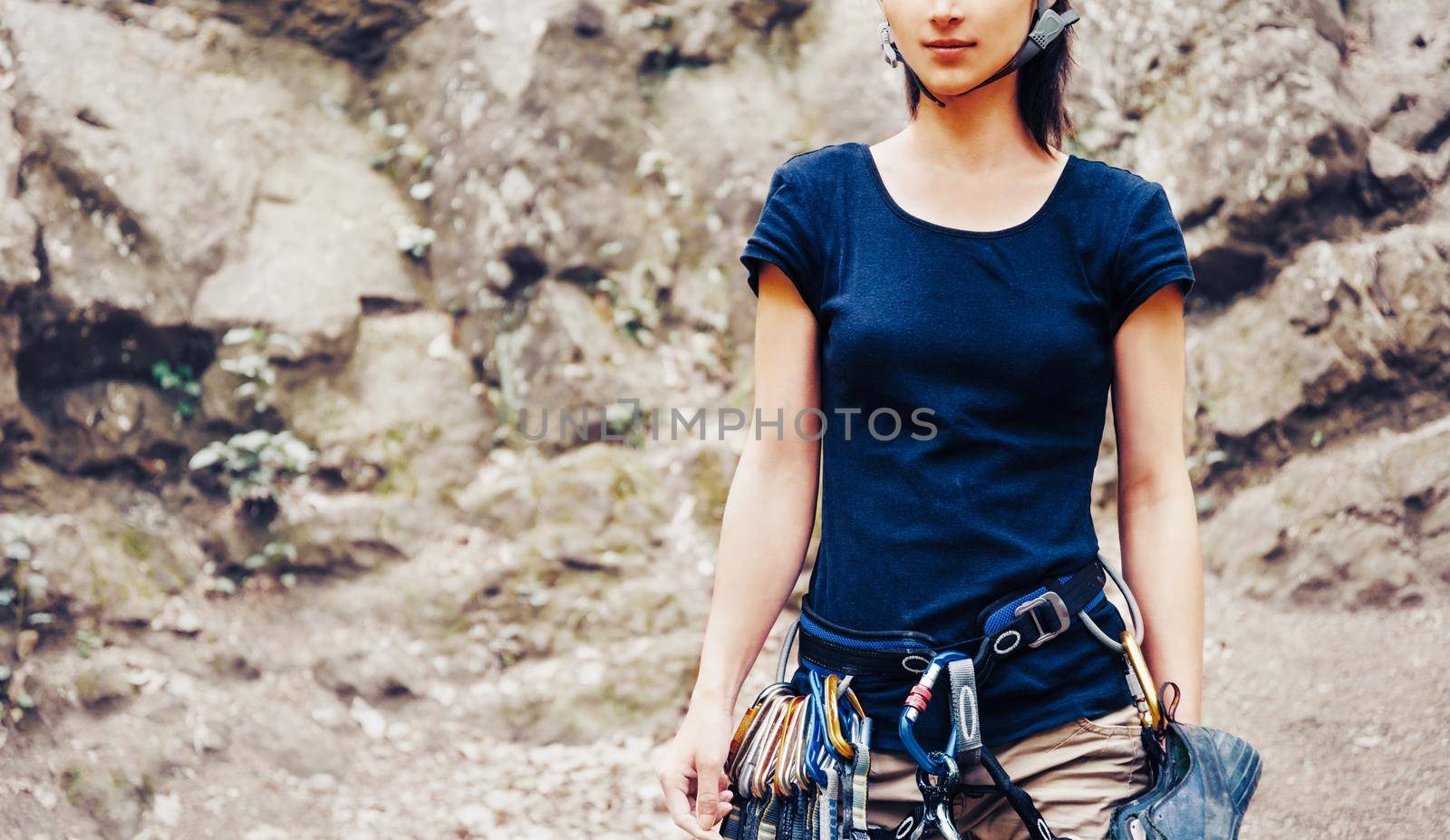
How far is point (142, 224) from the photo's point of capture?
483 cm

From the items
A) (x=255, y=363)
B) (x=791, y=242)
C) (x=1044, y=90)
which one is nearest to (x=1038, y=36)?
(x=1044, y=90)

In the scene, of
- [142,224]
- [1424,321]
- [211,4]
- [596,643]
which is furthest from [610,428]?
[1424,321]

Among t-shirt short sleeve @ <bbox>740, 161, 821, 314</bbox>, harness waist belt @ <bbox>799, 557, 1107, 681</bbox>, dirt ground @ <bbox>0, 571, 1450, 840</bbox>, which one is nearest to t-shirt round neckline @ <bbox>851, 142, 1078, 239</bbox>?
t-shirt short sleeve @ <bbox>740, 161, 821, 314</bbox>

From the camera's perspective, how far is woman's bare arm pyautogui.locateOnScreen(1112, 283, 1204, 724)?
157 cm

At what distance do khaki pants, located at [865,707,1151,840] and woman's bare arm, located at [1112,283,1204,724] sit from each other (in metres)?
0.11

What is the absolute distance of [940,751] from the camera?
148cm

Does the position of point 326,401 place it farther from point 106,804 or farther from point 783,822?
point 783,822

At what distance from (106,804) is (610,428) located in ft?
8.13

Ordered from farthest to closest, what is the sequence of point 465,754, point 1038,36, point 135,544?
1. point 135,544
2. point 465,754
3. point 1038,36

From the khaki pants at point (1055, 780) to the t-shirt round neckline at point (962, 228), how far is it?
684 mm

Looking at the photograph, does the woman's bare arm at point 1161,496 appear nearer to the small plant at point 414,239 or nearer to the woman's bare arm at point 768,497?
the woman's bare arm at point 768,497

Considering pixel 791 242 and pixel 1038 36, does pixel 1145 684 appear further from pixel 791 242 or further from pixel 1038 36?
pixel 1038 36

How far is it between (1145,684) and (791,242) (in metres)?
0.78

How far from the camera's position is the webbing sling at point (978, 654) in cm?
144
